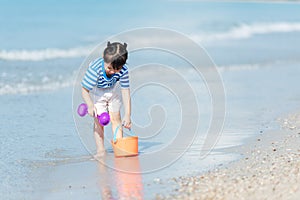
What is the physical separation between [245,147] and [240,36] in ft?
55.7

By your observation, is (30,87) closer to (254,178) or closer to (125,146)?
(125,146)

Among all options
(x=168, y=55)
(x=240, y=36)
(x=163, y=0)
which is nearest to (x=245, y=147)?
(x=168, y=55)

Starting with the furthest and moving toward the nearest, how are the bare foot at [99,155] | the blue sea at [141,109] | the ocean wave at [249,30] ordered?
the ocean wave at [249,30], the bare foot at [99,155], the blue sea at [141,109]

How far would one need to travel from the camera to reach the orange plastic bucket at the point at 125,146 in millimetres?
6766

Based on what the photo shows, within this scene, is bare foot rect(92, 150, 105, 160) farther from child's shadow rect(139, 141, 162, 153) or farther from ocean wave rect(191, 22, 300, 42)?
ocean wave rect(191, 22, 300, 42)

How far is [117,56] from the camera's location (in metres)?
6.48

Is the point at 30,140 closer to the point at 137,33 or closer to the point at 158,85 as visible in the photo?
the point at 158,85

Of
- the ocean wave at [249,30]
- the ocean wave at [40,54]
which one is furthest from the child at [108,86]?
the ocean wave at [249,30]

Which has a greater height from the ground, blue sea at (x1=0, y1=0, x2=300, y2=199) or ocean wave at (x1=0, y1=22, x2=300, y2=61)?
ocean wave at (x1=0, y1=22, x2=300, y2=61)

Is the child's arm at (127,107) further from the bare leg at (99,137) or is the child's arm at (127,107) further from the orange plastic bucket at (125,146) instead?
the bare leg at (99,137)

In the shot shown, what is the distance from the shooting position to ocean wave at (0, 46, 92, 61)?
52.4 ft

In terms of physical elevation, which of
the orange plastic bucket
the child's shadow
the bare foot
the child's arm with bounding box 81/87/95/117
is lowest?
the bare foot

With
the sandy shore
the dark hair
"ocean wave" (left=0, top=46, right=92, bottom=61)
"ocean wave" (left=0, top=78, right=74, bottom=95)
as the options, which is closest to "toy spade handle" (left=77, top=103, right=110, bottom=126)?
the dark hair

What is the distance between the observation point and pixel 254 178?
18.0 feet
